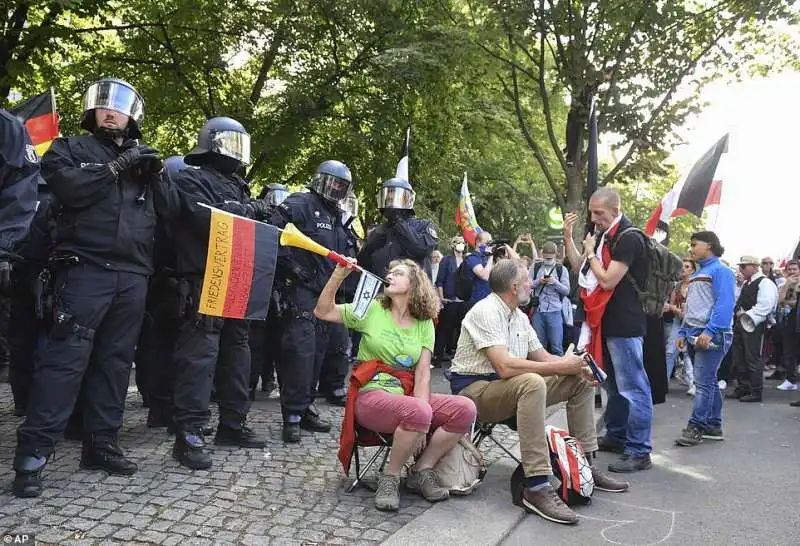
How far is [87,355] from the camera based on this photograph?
432 cm

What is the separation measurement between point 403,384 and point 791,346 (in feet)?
29.4

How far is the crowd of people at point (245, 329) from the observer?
4289 mm

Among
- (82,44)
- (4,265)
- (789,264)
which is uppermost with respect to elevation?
(82,44)

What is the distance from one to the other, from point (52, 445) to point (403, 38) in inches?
Result: 427

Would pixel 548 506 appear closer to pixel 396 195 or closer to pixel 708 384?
pixel 708 384

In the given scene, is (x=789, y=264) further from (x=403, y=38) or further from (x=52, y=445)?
(x=52, y=445)

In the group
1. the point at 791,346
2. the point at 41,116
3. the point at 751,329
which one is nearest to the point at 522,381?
the point at 41,116

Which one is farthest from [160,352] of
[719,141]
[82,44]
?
[82,44]

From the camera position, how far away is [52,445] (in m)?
4.18

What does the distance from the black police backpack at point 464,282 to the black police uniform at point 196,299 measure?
5995 mm

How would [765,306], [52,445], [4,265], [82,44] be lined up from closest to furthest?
[4,265]
[52,445]
[765,306]
[82,44]

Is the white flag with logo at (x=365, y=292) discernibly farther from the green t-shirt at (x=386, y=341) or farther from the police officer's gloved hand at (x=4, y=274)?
the police officer's gloved hand at (x=4, y=274)

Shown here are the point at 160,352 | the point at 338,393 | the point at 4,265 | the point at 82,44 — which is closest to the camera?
the point at 4,265

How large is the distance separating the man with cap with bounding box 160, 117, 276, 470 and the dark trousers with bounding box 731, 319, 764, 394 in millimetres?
7035
